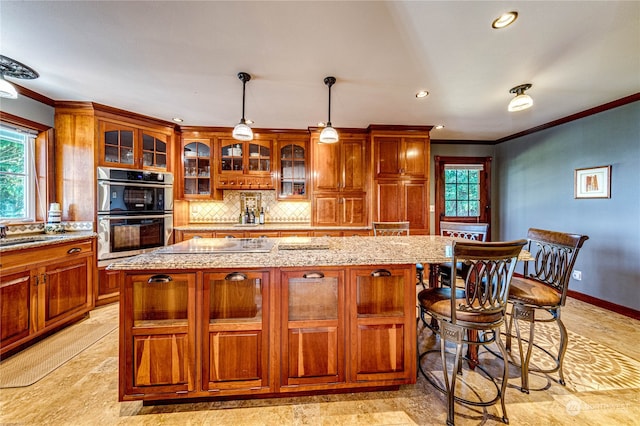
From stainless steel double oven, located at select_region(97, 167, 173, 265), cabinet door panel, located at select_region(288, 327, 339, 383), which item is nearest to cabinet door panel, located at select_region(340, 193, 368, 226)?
cabinet door panel, located at select_region(288, 327, 339, 383)

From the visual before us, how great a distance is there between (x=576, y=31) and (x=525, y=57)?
332mm

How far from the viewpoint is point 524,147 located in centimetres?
426

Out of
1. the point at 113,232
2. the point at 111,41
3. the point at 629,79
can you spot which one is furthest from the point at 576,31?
the point at 113,232

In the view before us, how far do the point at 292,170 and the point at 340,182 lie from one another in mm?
859

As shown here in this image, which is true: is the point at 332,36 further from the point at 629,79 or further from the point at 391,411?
the point at 629,79

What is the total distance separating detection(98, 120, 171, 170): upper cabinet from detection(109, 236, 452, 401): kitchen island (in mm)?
2505

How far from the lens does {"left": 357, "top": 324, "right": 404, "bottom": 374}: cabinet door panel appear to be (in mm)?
1612

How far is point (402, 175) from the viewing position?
394 centimetres

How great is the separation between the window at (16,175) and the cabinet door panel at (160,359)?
263cm

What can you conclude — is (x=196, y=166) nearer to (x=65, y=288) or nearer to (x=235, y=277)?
(x=65, y=288)

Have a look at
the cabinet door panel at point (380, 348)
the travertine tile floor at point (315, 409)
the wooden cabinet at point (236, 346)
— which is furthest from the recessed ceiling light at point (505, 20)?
the travertine tile floor at point (315, 409)

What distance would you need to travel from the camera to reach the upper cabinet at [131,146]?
3.19m

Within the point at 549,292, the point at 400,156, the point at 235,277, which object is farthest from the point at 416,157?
the point at 235,277

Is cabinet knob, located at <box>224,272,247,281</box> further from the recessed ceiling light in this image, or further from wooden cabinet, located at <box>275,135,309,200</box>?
wooden cabinet, located at <box>275,135,309,200</box>
